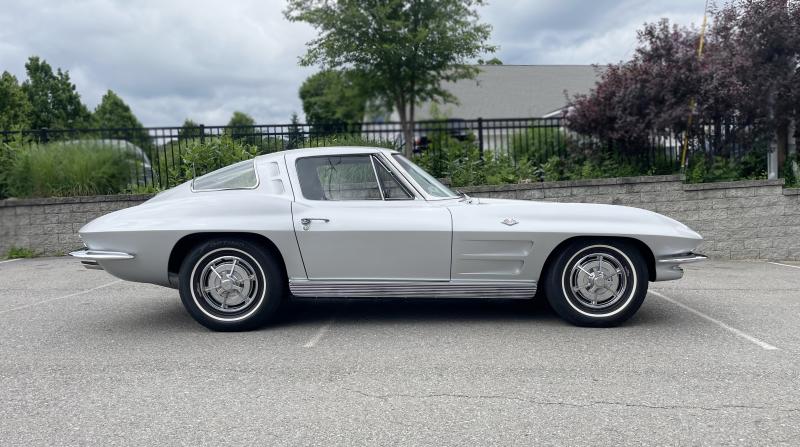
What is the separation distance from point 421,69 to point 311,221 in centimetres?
1290

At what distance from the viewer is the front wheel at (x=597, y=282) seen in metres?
5.18

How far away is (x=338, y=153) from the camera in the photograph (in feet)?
18.2

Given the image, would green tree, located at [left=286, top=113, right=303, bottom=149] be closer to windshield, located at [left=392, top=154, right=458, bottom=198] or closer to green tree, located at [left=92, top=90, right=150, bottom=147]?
windshield, located at [left=392, top=154, right=458, bottom=198]

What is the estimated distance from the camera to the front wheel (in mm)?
5176

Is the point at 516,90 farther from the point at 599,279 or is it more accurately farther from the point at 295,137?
the point at 599,279

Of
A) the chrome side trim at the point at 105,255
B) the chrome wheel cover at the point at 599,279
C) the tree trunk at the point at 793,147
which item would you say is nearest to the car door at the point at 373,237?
the chrome wheel cover at the point at 599,279

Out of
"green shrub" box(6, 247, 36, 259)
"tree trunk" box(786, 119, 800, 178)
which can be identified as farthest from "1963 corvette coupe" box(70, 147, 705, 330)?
"tree trunk" box(786, 119, 800, 178)

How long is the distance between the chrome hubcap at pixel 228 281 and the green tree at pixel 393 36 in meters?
11.5

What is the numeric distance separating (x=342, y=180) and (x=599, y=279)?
2.13 meters

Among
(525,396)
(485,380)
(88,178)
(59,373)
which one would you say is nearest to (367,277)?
(485,380)

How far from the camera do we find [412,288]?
524 cm

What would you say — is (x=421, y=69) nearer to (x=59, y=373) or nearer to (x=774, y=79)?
(x=774, y=79)

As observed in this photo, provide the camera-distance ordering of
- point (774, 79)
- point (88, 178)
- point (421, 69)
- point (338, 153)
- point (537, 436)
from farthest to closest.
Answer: point (421, 69), point (88, 178), point (774, 79), point (338, 153), point (537, 436)

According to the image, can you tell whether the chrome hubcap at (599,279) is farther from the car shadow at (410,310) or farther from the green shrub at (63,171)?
the green shrub at (63,171)
